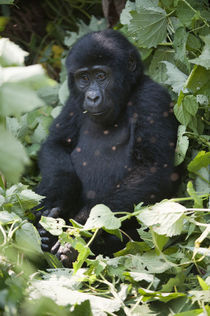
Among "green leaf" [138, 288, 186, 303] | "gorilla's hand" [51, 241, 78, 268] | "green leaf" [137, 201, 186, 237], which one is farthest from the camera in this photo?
"gorilla's hand" [51, 241, 78, 268]

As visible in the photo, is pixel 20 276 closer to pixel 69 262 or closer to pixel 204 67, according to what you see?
pixel 69 262

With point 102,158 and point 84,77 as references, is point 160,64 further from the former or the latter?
point 102,158

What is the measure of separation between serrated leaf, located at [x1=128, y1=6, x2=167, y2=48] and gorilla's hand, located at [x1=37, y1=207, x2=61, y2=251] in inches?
55.6

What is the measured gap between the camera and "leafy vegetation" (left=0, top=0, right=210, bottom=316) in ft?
3.78

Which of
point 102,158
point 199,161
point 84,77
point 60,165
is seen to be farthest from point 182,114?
point 60,165

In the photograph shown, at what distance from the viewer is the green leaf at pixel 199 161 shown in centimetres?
288

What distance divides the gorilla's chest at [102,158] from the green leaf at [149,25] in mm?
680

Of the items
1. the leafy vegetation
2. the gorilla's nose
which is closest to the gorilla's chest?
the gorilla's nose

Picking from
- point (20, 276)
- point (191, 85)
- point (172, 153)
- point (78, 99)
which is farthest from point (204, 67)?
point (20, 276)

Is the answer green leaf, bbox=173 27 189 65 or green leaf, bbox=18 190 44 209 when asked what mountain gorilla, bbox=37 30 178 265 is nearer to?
Result: green leaf, bbox=173 27 189 65

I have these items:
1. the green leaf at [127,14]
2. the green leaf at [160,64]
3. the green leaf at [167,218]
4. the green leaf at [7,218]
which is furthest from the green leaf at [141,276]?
the green leaf at [127,14]

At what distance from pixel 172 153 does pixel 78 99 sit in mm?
891

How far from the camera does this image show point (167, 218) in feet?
6.93

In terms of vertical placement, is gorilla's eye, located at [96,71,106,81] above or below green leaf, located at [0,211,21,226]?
above
